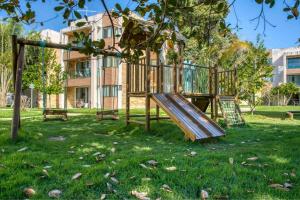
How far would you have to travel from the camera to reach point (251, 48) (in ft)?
59.7

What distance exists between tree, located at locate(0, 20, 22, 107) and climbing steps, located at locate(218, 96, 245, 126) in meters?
24.7

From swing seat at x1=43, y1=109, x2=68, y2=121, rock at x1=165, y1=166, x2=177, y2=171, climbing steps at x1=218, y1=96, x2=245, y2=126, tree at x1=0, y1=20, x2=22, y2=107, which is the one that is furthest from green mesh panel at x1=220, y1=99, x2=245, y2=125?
tree at x1=0, y1=20, x2=22, y2=107

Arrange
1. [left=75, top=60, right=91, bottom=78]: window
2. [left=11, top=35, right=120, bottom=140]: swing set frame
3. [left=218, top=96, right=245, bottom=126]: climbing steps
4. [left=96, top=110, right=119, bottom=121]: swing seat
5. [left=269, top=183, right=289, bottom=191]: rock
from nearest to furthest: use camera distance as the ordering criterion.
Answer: [left=269, top=183, right=289, bottom=191]: rock, [left=11, top=35, right=120, bottom=140]: swing set frame, [left=218, top=96, right=245, bottom=126]: climbing steps, [left=96, top=110, right=119, bottom=121]: swing seat, [left=75, top=60, right=91, bottom=78]: window

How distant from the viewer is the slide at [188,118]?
670cm

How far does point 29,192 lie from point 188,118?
4.92m

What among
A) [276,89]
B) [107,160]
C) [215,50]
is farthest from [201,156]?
[276,89]

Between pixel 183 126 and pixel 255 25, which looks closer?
pixel 255 25

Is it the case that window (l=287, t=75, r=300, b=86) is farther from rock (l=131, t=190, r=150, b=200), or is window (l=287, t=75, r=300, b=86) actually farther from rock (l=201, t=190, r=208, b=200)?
rock (l=131, t=190, r=150, b=200)

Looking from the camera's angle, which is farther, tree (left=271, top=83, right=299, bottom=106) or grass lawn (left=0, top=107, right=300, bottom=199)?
tree (left=271, top=83, right=299, bottom=106)

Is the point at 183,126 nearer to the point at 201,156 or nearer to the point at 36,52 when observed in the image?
the point at 201,156

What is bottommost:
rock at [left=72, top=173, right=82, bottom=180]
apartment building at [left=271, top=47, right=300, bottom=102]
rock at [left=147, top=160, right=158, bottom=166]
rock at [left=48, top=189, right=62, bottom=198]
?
rock at [left=48, top=189, right=62, bottom=198]

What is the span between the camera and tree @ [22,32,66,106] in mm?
27297

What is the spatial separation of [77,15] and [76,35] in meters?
0.20

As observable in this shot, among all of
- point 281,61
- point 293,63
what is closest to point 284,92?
point 293,63
